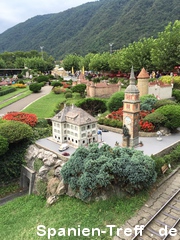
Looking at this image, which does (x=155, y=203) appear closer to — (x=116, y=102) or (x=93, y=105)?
(x=116, y=102)

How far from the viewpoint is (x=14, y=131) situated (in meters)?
21.5

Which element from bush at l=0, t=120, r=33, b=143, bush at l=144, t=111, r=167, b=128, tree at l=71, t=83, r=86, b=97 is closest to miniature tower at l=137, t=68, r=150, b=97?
bush at l=144, t=111, r=167, b=128

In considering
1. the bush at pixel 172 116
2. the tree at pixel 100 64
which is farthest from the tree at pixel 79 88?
the tree at pixel 100 64

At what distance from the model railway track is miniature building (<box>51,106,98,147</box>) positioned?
9.84m

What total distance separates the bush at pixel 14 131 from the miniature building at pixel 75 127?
3053 mm

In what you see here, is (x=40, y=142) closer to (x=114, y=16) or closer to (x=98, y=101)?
(x=98, y=101)

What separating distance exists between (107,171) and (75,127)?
7.49m

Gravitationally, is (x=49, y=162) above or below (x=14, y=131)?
below

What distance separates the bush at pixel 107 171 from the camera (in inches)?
588

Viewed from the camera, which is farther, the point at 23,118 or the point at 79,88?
the point at 79,88

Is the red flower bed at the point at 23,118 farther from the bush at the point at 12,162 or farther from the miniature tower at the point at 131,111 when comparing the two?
the miniature tower at the point at 131,111

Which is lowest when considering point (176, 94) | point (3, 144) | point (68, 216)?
point (68, 216)

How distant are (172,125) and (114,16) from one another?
143 m

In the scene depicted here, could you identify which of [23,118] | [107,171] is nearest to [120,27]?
[23,118]
